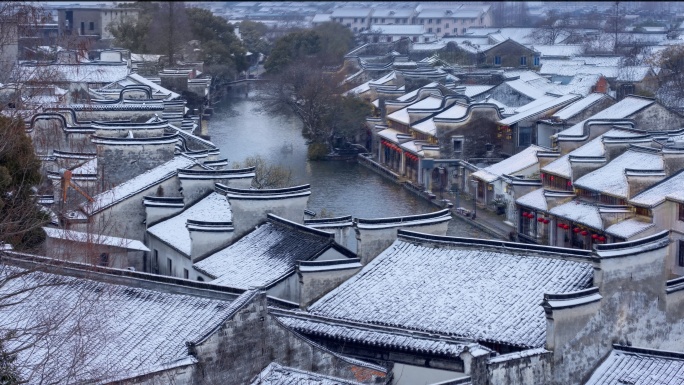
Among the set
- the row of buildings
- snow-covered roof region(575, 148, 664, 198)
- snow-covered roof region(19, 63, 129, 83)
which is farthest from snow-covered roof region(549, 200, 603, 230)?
snow-covered roof region(19, 63, 129, 83)

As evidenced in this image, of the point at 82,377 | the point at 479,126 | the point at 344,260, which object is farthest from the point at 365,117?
the point at 82,377

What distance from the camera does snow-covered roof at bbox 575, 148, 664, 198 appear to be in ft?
73.5

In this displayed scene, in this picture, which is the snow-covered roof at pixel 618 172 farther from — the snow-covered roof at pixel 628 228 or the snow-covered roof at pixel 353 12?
the snow-covered roof at pixel 353 12

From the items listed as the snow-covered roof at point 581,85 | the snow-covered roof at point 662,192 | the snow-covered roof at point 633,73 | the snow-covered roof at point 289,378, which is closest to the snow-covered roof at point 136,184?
the snow-covered roof at point 662,192

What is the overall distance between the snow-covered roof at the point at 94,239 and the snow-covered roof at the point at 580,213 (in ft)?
28.2

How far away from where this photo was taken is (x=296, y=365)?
1111cm

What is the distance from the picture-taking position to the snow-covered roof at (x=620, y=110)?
91.8 ft

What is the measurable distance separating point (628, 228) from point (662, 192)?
0.87 metres

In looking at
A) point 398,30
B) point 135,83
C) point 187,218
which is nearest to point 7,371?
point 187,218

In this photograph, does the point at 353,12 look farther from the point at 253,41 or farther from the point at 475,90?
the point at 475,90

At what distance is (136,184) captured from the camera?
20297 millimetres

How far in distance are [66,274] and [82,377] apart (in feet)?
8.89

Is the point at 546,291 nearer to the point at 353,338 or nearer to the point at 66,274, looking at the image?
the point at 353,338

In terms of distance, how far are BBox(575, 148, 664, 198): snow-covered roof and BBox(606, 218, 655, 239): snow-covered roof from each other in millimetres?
568
